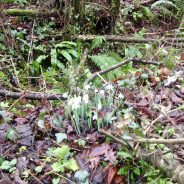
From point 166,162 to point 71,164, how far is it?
681 millimetres

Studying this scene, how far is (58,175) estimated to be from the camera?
2.43m

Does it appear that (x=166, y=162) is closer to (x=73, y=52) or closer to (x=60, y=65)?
(x=60, y=65)

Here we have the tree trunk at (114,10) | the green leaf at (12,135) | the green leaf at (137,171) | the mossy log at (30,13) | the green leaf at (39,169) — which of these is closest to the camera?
the green leaf at (137,171)

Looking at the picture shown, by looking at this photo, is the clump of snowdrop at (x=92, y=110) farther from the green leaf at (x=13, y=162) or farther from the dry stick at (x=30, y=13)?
the dry stick at (x=30, y=13)

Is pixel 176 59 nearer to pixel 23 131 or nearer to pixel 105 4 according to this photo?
pixel 23 131

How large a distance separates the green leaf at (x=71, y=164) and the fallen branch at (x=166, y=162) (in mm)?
338

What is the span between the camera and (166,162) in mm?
2271

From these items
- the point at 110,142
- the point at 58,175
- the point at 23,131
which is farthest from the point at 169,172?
the point at 23,131

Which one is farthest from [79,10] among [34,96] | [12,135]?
[12,135]

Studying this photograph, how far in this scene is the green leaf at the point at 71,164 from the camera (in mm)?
2432

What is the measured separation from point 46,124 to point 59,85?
8.36 ft

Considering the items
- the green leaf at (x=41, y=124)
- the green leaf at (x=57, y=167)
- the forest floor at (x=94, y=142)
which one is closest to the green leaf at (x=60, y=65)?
the forest floor at (x=94, y=142)

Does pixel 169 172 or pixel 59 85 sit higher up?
pixel 169 172

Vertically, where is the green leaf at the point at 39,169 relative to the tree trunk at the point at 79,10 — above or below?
below
